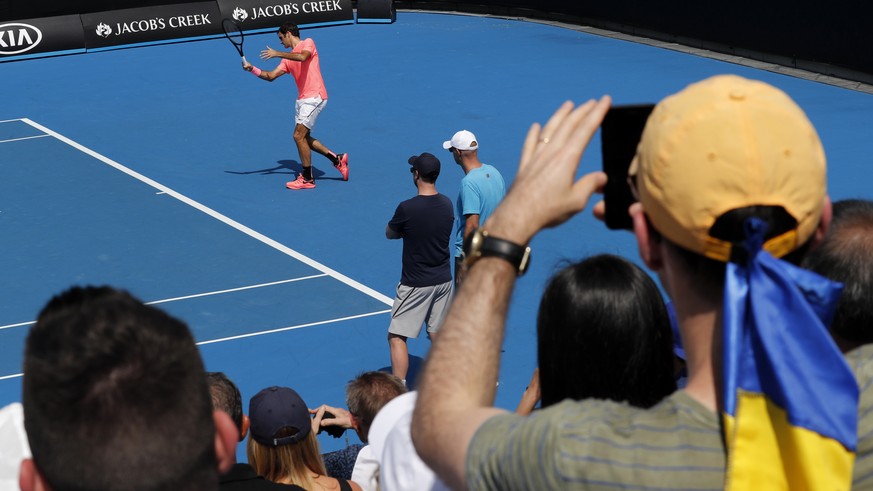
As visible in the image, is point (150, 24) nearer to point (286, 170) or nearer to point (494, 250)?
point (286, 170)

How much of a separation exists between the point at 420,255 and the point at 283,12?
1908cm

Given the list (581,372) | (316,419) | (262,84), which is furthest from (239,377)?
(262,84)

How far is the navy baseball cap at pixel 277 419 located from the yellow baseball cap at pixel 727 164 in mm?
3297

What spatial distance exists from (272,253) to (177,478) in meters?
10.8

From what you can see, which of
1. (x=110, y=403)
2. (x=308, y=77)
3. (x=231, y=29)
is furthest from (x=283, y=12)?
(x=110, y=403)

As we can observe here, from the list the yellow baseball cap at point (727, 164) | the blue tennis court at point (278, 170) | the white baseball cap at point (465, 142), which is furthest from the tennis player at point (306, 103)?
the yellow baseball cap at point (727, 164)

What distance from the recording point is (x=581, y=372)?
311 cm

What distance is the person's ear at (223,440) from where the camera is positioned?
7.04 ft

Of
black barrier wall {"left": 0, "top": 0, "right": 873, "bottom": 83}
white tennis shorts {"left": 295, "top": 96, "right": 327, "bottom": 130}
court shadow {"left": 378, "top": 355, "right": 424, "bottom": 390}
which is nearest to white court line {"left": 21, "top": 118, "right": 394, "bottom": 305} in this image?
court shadow {"left": 378, "top": 355, "right": 424, "bottom": 390}

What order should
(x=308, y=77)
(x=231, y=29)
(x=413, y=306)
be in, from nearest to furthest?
1. (x=413, y=306)
2. (x=308, y=77)
3. (x=231, y=29)

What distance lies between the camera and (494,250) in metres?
2.44

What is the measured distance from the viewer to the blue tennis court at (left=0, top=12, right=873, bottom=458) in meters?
10.7

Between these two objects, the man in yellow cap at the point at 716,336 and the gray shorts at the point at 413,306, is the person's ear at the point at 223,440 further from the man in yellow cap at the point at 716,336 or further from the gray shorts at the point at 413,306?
the gray shorts at the point at 413,306

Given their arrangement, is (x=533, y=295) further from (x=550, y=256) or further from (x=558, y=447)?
(x=558, y=447)
